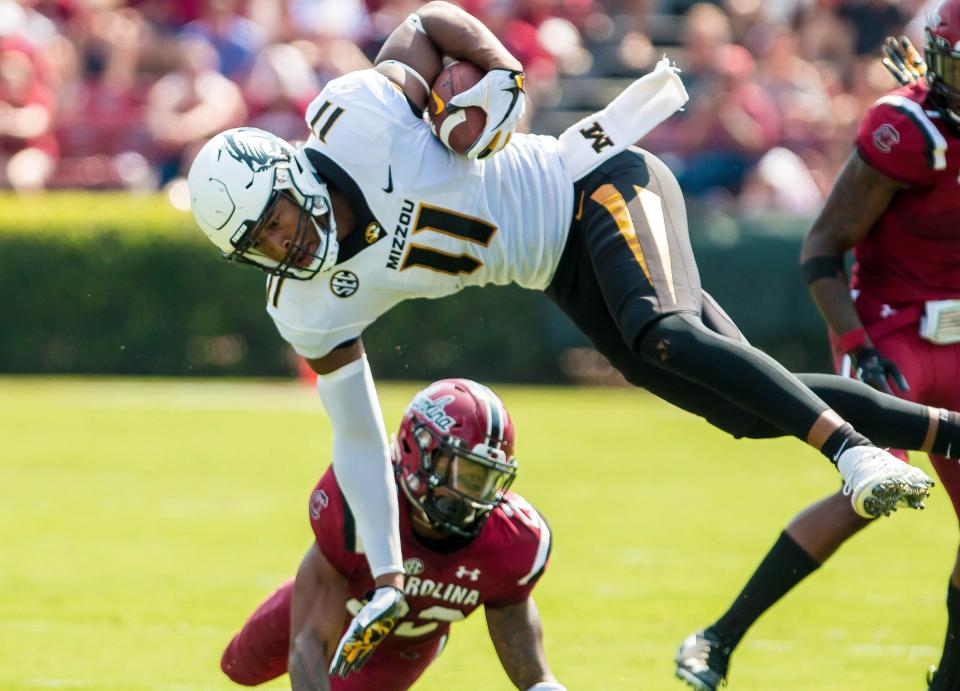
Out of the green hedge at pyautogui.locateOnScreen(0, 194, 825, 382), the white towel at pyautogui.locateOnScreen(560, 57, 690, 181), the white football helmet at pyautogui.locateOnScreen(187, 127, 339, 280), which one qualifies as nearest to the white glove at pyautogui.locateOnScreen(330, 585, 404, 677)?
the white football helmet at pyautogui.locateOnScreen(187, 127, 339, 280)

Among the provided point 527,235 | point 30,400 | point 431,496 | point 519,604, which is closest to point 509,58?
point 527,235

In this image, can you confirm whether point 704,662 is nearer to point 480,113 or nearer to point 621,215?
point 621,215

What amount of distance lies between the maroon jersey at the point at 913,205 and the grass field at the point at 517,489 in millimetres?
A: 1363

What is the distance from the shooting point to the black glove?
509 centimetres

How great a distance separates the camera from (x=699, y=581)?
7.35m

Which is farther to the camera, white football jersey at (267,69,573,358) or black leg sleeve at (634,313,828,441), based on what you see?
white football jersey at (267,69,573,358)

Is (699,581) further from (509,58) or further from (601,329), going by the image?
(509,58)

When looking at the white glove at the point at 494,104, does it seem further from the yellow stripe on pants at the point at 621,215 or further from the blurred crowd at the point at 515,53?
the blurred crowd at the point at 515,53

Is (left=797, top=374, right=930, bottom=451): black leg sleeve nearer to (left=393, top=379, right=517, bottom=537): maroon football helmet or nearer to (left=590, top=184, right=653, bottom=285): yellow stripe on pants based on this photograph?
(left=590, top=184, right=653, bottom=285): yellow stripe on pants

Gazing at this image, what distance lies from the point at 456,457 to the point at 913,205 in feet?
5.82

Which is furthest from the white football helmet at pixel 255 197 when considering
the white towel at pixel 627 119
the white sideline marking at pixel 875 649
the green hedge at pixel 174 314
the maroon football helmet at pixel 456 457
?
the green hedge at pixel 174 314

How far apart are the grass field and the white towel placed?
1.86 m

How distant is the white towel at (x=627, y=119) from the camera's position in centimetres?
489

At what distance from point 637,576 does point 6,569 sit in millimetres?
2879
